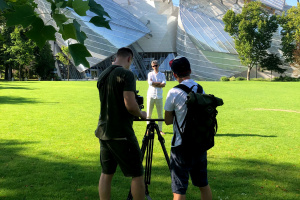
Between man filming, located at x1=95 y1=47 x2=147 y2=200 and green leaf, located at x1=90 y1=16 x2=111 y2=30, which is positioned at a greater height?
green leaf, located at x1=90 y1=16 x2=111 y2=30

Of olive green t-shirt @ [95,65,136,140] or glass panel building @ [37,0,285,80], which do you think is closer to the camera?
olive green t-shirt @ [95,65,136,140]

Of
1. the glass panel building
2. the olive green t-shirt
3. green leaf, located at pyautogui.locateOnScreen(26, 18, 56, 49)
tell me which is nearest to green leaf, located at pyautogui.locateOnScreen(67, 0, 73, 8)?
green leaf, located at pyautogui.locateOnScreen(26, 18, 56, 49)

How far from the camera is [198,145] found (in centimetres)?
294

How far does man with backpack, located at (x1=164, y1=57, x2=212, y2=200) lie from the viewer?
298cm

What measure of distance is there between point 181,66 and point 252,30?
51407 millimetres

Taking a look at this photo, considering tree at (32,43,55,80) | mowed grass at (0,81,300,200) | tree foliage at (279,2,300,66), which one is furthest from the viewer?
tree at (32,43,55,80)

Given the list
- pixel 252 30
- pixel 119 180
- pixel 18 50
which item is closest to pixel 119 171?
pixel 119 180

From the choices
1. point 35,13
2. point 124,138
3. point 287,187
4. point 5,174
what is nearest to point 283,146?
point 287,187

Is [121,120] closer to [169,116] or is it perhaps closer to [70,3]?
[169,116]

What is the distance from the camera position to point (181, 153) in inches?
118

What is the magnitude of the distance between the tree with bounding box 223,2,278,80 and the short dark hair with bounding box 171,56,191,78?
49472 mm

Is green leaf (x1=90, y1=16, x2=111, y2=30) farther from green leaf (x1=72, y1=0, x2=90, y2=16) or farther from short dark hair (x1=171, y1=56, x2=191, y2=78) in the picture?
short dark hair (x1=171, y1=56, x2=191, y2=78)

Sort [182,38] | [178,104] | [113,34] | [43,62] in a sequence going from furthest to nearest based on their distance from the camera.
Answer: [182,38]
[113,34]
[43,62]
[178,104]

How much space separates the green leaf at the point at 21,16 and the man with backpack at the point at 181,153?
5.68 feet
